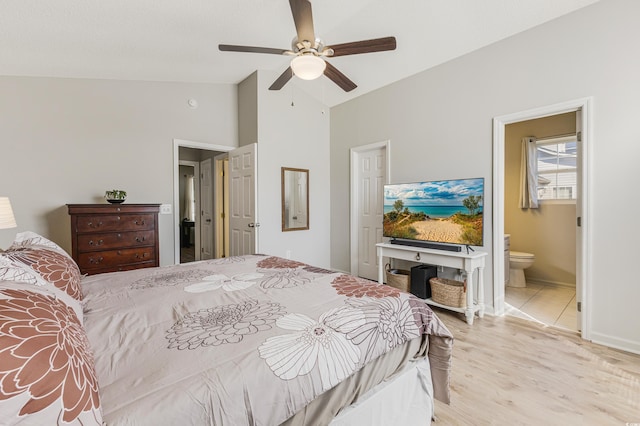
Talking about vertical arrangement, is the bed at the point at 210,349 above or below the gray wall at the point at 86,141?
below

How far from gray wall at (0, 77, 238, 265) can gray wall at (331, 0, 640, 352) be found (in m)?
2.98

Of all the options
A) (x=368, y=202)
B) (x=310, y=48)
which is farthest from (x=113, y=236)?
(x=368, y=202)

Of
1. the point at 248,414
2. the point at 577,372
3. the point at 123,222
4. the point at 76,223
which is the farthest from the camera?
the point at 123,222

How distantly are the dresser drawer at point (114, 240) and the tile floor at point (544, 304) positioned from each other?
3.98m

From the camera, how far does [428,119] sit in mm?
3539

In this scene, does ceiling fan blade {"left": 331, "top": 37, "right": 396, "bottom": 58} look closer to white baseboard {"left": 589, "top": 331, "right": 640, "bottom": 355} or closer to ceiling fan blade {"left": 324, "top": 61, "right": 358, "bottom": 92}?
ceiling fan blade {"left": 324, "top": 61, "right": 358, "bottom": 92}

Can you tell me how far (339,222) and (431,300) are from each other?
2.02 m

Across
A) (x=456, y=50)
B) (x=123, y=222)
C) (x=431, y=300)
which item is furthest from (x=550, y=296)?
(x=123, y=222)

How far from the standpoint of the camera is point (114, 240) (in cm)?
302

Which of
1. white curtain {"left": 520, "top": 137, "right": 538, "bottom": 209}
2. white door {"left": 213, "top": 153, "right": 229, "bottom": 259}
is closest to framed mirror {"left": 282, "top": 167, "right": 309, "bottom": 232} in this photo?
white door {"left": 213, "top": 153, "right": 229, "bottom": 259}

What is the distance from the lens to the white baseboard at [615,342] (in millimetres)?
2281

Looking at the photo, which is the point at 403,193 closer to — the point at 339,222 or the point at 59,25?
the point at 339,222

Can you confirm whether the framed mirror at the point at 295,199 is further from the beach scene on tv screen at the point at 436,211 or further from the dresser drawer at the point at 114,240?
the dresser drawer at the point at 114,240

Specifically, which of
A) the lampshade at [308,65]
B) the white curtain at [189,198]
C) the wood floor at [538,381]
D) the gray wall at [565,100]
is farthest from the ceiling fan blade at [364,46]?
the white curtain at [189,198]
